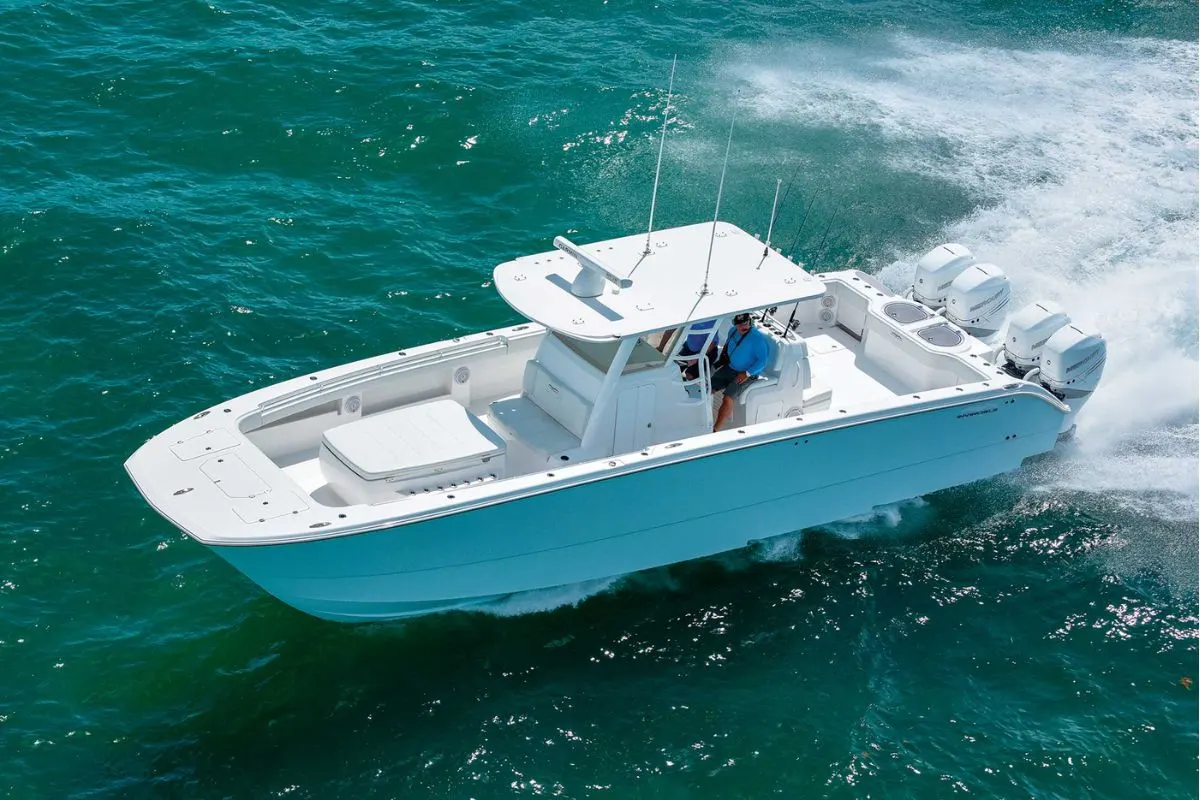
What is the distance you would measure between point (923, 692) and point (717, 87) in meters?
14.0

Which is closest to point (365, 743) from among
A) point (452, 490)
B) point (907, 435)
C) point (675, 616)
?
point (452, 490)

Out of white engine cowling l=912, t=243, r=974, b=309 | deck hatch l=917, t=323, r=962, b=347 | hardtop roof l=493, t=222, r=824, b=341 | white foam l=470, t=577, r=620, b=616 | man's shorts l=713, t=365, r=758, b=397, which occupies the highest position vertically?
hardtop roof l=493, t=222, r=824, b=341

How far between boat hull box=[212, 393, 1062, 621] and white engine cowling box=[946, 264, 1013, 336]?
62.8 inches

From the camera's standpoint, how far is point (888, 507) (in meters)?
17.7

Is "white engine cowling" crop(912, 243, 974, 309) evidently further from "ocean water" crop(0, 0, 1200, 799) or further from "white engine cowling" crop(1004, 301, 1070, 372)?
"ocean water" crop(0, 0, 1200, 799)

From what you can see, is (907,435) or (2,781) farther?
(907,435)

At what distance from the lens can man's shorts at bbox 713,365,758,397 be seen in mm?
16406

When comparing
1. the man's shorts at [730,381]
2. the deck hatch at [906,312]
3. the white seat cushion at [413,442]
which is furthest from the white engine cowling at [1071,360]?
the white seat cushion at [413,442]

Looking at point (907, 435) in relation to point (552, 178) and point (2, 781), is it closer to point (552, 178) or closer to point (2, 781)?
point (552, 178)

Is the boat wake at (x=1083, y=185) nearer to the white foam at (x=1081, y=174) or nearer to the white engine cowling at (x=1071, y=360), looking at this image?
the white foam at (x=1081, y=174)

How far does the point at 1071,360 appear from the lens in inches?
695

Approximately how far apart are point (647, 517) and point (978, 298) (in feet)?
19.5

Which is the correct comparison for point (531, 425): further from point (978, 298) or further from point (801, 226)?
point (801, 226)

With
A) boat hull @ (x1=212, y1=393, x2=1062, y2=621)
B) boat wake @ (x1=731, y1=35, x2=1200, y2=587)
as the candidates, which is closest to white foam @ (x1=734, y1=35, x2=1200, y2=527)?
boat wake @ (x1=731, y1=35, x2=1200, y2=587)
